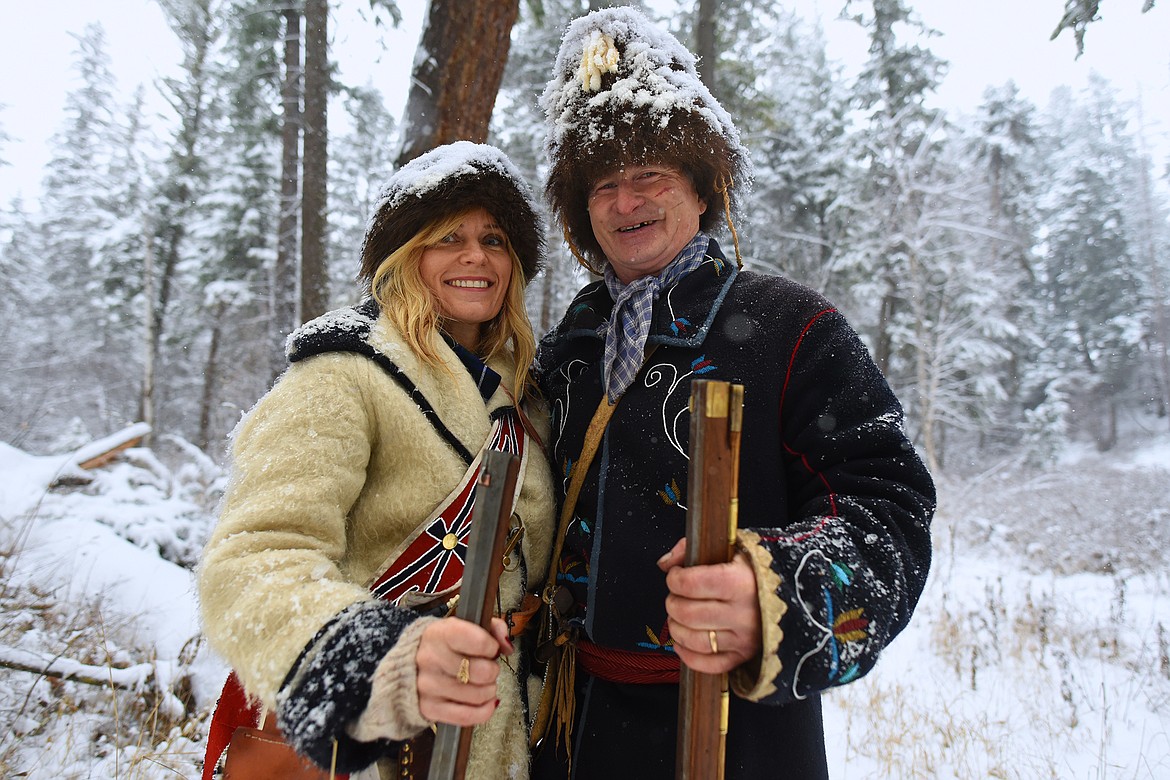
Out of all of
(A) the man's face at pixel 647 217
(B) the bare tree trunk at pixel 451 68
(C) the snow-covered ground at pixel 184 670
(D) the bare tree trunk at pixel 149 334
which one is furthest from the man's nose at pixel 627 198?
(D) the bare tree trunk at pixel 149 334

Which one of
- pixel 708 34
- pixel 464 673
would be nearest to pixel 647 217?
pixel 464 673

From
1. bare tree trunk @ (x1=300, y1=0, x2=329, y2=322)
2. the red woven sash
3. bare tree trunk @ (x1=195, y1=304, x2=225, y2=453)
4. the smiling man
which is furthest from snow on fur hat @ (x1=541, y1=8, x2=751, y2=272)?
bare tree trunk @ (x1=195, y1=304, x2=225, y2=453)

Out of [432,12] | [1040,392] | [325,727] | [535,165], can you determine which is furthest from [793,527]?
[1040,392]

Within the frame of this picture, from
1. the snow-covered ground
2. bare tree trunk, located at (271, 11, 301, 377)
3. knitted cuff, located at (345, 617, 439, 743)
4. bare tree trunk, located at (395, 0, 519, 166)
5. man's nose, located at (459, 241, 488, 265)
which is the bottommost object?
the snow-covered ground

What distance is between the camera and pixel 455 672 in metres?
1.21

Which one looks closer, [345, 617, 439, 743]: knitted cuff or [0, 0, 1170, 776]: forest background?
[345, 617, 439, 743]: knitted cuff

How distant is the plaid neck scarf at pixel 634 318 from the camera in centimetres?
201

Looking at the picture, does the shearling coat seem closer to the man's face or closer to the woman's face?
the woman's face

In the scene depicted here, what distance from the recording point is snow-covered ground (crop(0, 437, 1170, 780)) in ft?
11.4

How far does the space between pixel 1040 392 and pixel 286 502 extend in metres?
40.0

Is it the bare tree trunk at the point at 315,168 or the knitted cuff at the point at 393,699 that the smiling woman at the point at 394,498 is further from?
the bare tree trunk at the point at 315,168

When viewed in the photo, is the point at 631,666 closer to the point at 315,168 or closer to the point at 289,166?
the point at 315,168

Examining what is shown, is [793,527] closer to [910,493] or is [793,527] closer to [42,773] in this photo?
[910,493]

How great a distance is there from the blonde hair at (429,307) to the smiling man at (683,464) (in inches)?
5.0
